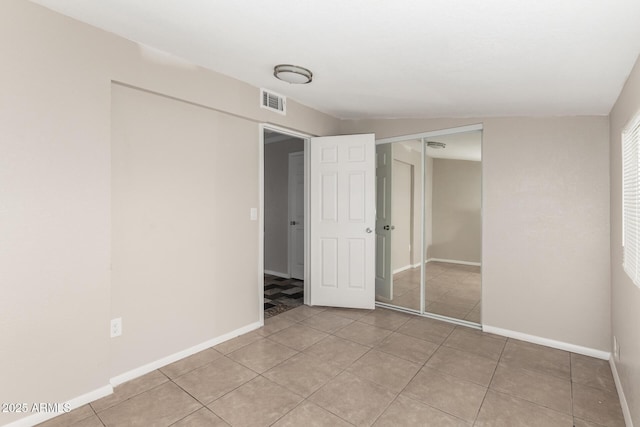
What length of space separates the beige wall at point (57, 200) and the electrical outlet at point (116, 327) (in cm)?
4

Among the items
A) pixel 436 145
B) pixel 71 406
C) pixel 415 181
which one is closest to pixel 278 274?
pixel 415 181

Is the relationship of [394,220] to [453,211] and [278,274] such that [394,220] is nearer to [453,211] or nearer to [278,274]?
[453,211]

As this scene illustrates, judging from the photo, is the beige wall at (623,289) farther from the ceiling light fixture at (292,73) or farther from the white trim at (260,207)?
the white trim at (260,207)

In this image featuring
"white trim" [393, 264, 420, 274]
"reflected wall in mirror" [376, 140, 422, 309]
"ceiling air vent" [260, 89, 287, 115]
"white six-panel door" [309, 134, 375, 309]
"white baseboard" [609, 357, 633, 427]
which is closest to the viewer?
"white baseboard" [609, 357, 633, 427]

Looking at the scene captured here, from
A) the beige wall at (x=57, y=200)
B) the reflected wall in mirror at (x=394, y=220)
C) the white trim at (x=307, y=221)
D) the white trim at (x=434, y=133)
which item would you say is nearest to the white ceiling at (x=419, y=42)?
the beige wall at (x=57, y=200)

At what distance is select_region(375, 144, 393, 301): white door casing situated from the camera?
399 cm

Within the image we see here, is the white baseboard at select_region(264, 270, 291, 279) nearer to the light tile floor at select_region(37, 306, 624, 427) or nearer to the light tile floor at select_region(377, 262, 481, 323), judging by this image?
the light tile floor at select_region(377, 262, 481, 323)

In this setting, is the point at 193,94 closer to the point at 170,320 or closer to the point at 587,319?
the point at 170,320

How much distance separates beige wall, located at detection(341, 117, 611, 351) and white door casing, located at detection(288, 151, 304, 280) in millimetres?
2739

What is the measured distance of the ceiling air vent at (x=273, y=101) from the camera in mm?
3130

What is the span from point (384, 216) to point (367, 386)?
2167 mm

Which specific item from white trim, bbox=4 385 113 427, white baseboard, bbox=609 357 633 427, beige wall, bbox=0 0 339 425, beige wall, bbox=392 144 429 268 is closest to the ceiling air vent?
beige wall, bbox=0 0 339 425

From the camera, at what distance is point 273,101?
3236mm

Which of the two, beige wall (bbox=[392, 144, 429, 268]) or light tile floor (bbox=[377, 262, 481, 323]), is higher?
beige wall (bbox=[392, 144, 429, 268])
